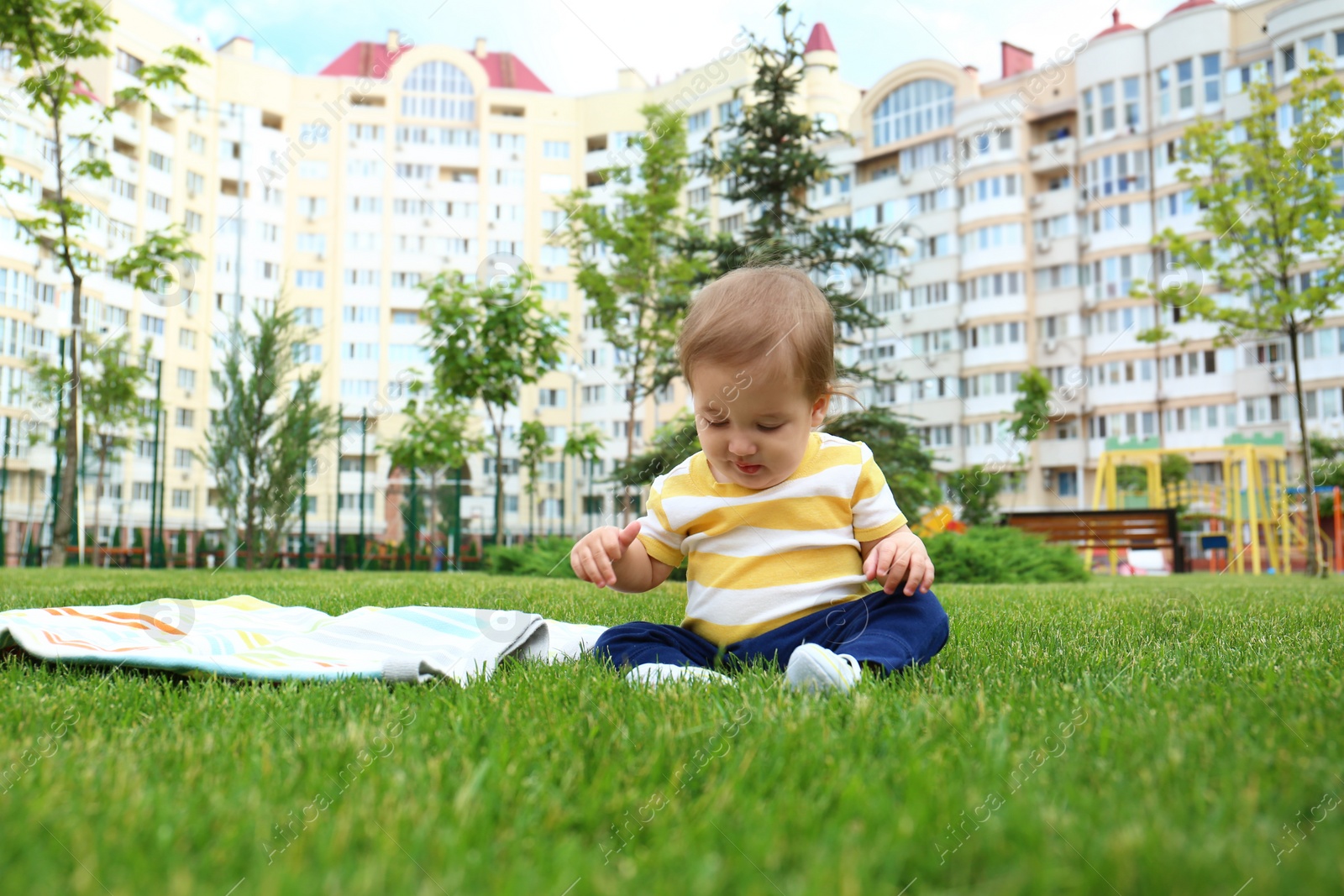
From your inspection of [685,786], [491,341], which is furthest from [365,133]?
[685,786]

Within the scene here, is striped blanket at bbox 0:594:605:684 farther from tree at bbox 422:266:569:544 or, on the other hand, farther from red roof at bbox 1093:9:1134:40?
red roof at bbox 1093:9:1134:40

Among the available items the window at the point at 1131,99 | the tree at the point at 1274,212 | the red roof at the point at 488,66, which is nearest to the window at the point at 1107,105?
the window at the point at 1131,99

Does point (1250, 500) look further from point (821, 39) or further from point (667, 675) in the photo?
point (821, 39)

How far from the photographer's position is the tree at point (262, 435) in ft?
39.0

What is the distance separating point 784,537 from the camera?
2598 millimetres

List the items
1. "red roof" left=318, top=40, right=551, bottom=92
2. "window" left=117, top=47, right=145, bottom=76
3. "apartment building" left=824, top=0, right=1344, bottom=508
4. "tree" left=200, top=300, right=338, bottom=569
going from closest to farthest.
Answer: "tree" left=200, top=300, right=338, bottom=569 < "apartment building" left=824, top=0, right=1344, bottom=508 < "window" left=117, top=47, right=145, bottom=76 < "red roof" left=318, top=40, right=551, bottom=92

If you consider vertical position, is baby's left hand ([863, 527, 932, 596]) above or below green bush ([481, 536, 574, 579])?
above

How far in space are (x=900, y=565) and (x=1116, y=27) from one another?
40.6 meters

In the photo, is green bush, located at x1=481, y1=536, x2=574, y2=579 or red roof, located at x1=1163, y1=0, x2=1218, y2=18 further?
red roof, located at x1=1163, y1=0, x2=1218, y2=18

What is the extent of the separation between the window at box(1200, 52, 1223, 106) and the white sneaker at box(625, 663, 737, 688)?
38249 mm

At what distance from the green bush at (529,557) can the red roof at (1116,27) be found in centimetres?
3353

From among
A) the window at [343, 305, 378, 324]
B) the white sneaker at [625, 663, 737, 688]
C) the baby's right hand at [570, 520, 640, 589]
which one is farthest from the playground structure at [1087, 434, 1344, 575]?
the window at [343, 305, 378, 324]

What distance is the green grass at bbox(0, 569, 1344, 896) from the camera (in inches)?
37.1

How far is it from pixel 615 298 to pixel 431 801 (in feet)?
44.2
